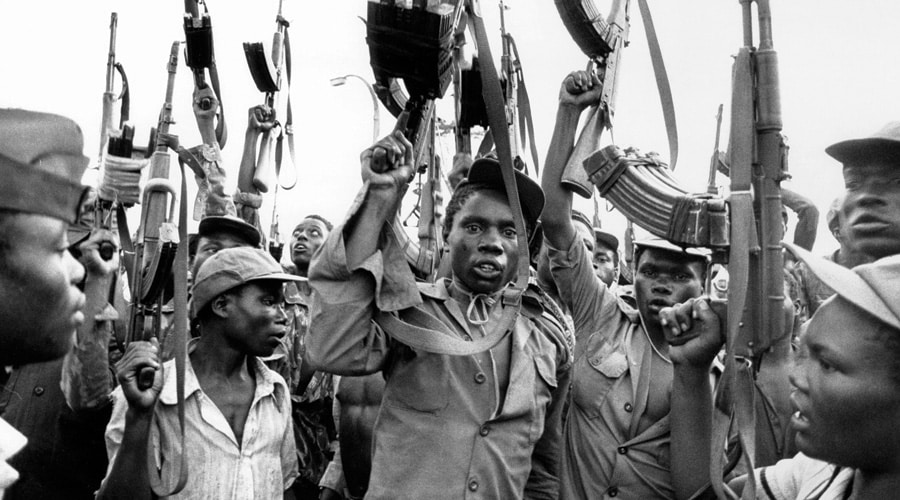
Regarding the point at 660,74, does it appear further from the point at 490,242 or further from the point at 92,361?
the point at 92,361

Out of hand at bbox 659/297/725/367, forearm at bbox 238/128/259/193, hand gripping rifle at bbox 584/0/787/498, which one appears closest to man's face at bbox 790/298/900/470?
hand gripping rifle at bbox 584/0/787/498

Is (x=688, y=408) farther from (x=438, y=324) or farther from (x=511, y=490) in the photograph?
(x=438, y=324)

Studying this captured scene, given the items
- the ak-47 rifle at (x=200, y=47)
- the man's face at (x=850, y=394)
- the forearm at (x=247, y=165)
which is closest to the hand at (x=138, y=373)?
the man's face at (x=850, y=394)

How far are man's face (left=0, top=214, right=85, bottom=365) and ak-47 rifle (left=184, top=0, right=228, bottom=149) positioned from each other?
16.0ft

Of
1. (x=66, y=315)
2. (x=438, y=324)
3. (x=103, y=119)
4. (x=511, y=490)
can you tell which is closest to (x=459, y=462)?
(x=511, y=490)

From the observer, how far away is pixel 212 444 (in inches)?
172

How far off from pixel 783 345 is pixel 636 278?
59.2 inches

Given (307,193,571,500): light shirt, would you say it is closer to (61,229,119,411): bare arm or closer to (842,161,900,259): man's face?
(61,229,119,411): bare arm

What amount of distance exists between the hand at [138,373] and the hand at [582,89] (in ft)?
6.90

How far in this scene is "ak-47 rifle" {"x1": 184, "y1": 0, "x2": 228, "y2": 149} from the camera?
22.0ft

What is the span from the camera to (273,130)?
7.74 meters

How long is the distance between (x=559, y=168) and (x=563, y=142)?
0.39 ft

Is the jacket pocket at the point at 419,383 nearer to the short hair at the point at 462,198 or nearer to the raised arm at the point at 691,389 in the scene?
the short hair at the point at 462,198

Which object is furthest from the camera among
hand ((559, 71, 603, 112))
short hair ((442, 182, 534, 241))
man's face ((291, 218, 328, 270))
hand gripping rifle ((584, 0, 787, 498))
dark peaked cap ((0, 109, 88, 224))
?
man's face ((291, 218, 328, 270))
